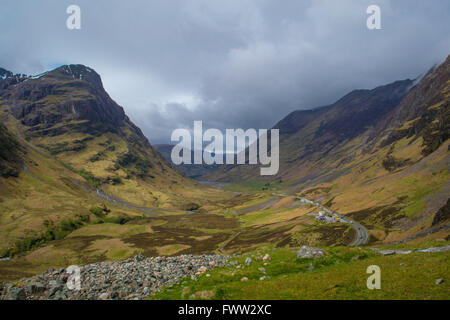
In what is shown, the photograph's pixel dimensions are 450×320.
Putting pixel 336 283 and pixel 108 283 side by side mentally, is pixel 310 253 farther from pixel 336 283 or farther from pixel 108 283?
pixel 108 283

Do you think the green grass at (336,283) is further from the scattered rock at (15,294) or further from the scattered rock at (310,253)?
the scattered rock at (15,294)

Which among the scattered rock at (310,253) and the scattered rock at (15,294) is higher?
the scattered rock at (310,253)

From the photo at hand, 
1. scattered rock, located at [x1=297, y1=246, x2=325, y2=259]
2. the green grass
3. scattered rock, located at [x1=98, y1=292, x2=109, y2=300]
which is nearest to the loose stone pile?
scattered rock, located at [x1=98, y1=292, x2=109, y2=300]

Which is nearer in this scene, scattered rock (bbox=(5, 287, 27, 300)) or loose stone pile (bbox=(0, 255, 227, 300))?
scattered rock (bbox=(5, 287, 27, 300))

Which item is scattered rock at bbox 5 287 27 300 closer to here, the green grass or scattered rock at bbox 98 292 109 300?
scattered rock at bbox 98 292 109 300

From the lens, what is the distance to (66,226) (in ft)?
406

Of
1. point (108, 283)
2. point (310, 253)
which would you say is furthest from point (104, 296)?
point (310, 253)

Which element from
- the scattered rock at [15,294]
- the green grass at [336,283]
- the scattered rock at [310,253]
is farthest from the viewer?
the scattered rock at [310,253]

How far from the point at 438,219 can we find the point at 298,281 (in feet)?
213

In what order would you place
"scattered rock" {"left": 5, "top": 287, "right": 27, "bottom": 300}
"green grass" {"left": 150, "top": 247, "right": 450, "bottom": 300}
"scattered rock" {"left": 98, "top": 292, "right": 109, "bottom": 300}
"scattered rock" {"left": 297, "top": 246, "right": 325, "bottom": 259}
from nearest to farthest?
"green grass" {"left": 150, "top": 247, "right": 450, "bottom": 300} → "scattered rock" {"left": 98, "top": 292, "right": 109, "bottom": 300} → "scattered rock" {"left": 5, "top": 287, "right": 27, "bottom": 300} → "scattered rock" {"left": 297, "top": 246, "right": 325, "bottom": 259}

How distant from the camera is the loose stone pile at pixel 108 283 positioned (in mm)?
19719

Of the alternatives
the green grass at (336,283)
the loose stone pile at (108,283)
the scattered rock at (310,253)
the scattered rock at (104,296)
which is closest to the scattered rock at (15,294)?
the loose stone pile at (108,283)

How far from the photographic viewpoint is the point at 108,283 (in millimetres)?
22031

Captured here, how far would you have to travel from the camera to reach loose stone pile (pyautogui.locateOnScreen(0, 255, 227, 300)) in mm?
19719
